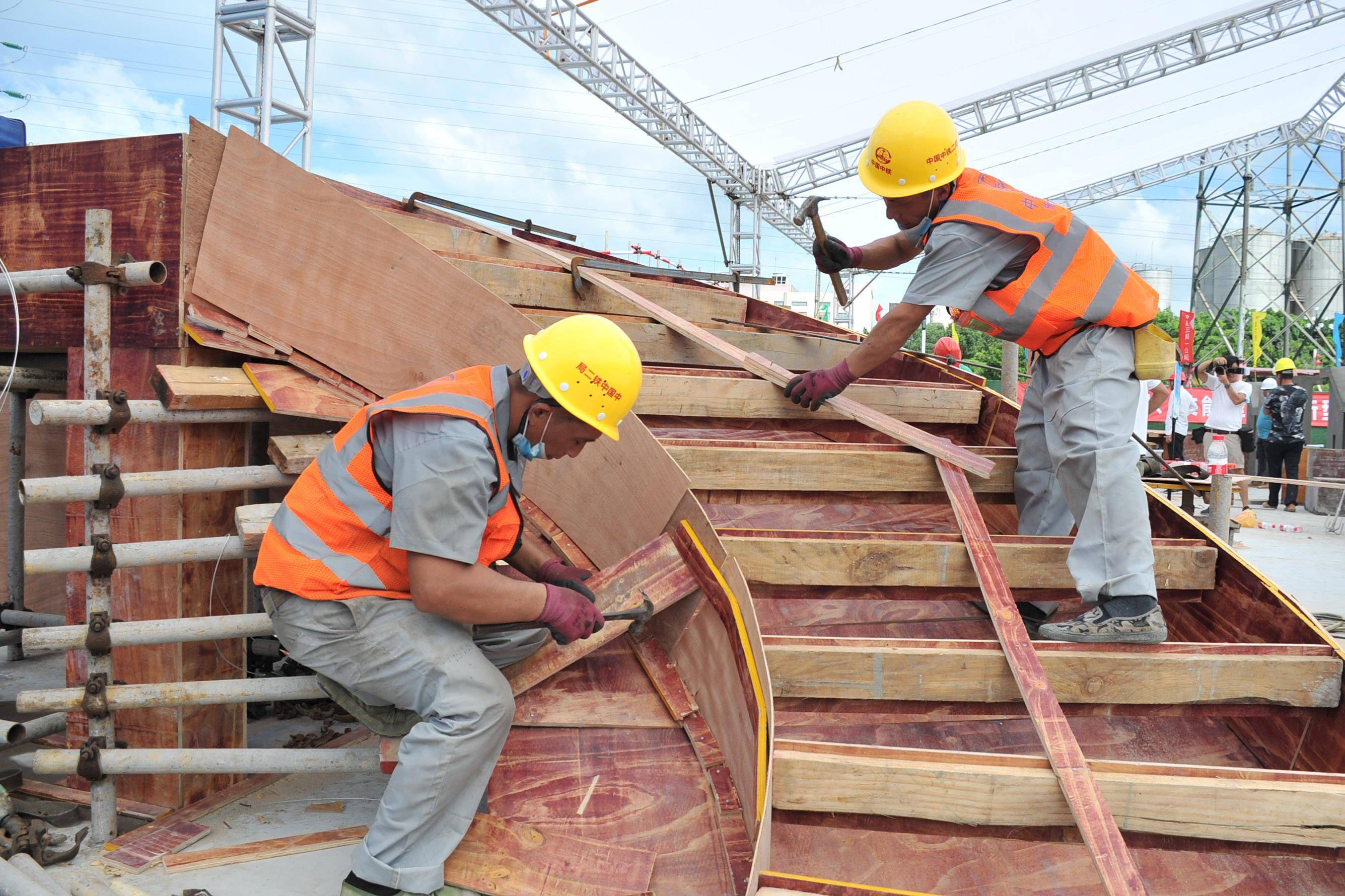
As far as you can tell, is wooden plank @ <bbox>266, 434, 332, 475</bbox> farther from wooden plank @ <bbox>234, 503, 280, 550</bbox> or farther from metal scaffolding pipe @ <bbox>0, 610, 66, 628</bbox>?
metal scaffolding pipe @ <bbox>0, 610, 66, 628</bbox>

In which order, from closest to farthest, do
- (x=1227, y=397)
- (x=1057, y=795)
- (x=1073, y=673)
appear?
(x=1057, y=795)
(x=1073, y=673)
(x=1227, y=397)

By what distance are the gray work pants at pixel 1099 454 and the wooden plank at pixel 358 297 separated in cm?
144

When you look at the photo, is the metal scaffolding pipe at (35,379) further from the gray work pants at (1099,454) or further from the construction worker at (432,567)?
the gray work pants at (1099,454)

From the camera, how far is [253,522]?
2723mm

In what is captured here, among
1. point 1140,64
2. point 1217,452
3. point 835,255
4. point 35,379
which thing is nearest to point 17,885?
point 35,379

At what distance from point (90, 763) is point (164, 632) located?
0.46m

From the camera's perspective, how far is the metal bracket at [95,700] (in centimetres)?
281

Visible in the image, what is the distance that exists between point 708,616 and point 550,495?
833mm

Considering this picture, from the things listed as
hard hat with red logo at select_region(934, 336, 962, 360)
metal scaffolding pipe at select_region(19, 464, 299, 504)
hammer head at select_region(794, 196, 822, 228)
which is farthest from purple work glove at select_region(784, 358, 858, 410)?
hard hat with red logo at select_region(934, 336, 962, 360)

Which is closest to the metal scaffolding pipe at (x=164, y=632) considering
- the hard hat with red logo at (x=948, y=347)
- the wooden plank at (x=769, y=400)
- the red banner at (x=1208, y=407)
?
the wooden plank at (x=769, y=400)

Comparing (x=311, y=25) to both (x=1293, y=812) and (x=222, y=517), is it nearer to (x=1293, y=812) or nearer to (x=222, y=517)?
(x=222, y=517)

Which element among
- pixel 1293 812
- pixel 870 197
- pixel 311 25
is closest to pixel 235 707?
pixel 1293 812

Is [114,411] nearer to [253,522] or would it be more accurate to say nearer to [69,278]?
[69,278]

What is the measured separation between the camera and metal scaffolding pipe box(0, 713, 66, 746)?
274 cm
